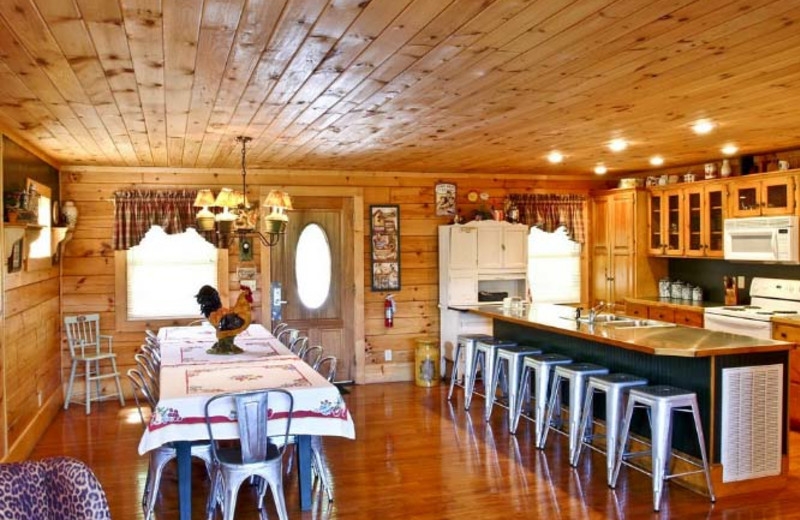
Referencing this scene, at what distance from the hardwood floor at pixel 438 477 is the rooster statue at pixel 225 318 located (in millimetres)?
861

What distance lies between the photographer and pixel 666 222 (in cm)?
717

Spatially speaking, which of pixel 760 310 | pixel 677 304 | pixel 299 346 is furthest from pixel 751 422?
pixel 299 346

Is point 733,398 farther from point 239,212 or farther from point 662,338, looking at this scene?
point 239,212

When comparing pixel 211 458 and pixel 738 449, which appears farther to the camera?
pixel 738 449

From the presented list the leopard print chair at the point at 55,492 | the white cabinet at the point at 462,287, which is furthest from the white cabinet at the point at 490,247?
the leopard print chair at the point at 55,492

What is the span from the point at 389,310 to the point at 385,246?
0.68 metres

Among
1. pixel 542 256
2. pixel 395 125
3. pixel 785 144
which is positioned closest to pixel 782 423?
pixel 785 144

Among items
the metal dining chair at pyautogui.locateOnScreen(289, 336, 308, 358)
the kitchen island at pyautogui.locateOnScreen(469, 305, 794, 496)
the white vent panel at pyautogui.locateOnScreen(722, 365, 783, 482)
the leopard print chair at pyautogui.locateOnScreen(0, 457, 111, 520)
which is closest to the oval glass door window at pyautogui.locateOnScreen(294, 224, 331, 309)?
the metal dining chair at pyautogui.locateOnScreen(289, 336, 308, 358)

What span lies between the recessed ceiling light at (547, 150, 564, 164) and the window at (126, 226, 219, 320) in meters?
3.43

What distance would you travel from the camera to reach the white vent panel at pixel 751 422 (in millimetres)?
4156

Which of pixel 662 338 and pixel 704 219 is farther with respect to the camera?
pixel 704 219

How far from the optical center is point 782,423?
14.2ft

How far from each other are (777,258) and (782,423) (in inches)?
79.8

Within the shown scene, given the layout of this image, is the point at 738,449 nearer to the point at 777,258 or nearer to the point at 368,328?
the point at 777,258
